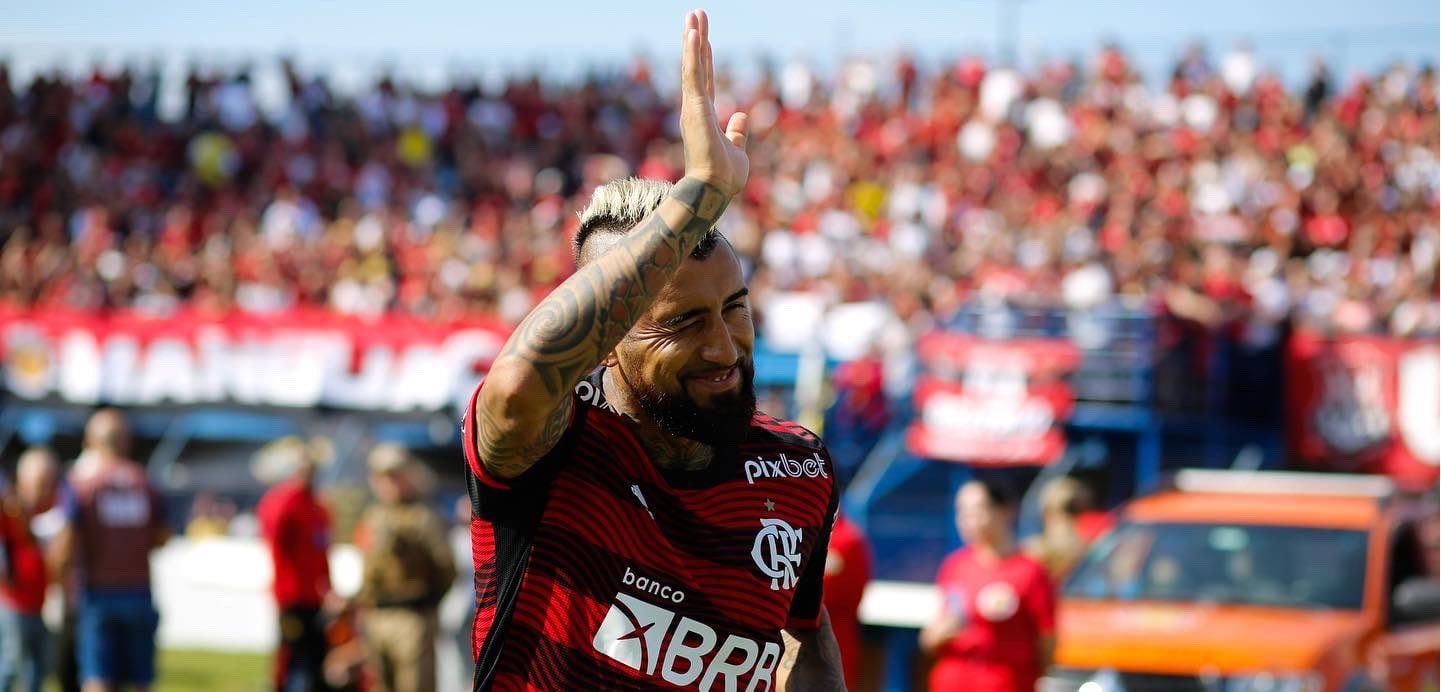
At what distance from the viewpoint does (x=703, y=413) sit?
8.67 ft

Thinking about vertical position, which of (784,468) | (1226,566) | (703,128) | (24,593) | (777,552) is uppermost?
(703,128)

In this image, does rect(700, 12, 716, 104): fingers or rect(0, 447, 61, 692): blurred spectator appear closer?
rect(700, 12, 716, 104): fingers

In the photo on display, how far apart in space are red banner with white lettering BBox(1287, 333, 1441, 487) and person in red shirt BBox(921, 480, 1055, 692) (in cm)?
774

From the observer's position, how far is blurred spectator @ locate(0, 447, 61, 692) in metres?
9.27

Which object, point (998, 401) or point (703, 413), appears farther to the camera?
point (998, 401)

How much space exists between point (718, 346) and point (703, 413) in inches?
4.2

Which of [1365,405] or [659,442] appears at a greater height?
[659,442]

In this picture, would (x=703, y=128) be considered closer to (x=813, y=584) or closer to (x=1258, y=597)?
(x=813, y=584)

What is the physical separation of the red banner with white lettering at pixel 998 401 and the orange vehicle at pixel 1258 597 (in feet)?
14.2

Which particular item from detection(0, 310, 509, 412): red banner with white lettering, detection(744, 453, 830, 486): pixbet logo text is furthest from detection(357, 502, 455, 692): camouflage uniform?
detection(744, 453, 830, 486): pixbet logo text

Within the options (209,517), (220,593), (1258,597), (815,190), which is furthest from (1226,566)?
(815,190)

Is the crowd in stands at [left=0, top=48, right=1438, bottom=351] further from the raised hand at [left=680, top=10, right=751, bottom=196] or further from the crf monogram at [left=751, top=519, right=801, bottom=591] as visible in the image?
the raised hand at [left=680, top=10, right=751, bottom=196]

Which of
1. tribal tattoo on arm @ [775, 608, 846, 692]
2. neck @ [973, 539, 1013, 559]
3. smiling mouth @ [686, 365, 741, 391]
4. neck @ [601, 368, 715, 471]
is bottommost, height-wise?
neck @ [973, 539, 1013, 559]

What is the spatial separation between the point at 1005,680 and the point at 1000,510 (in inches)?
27.6
